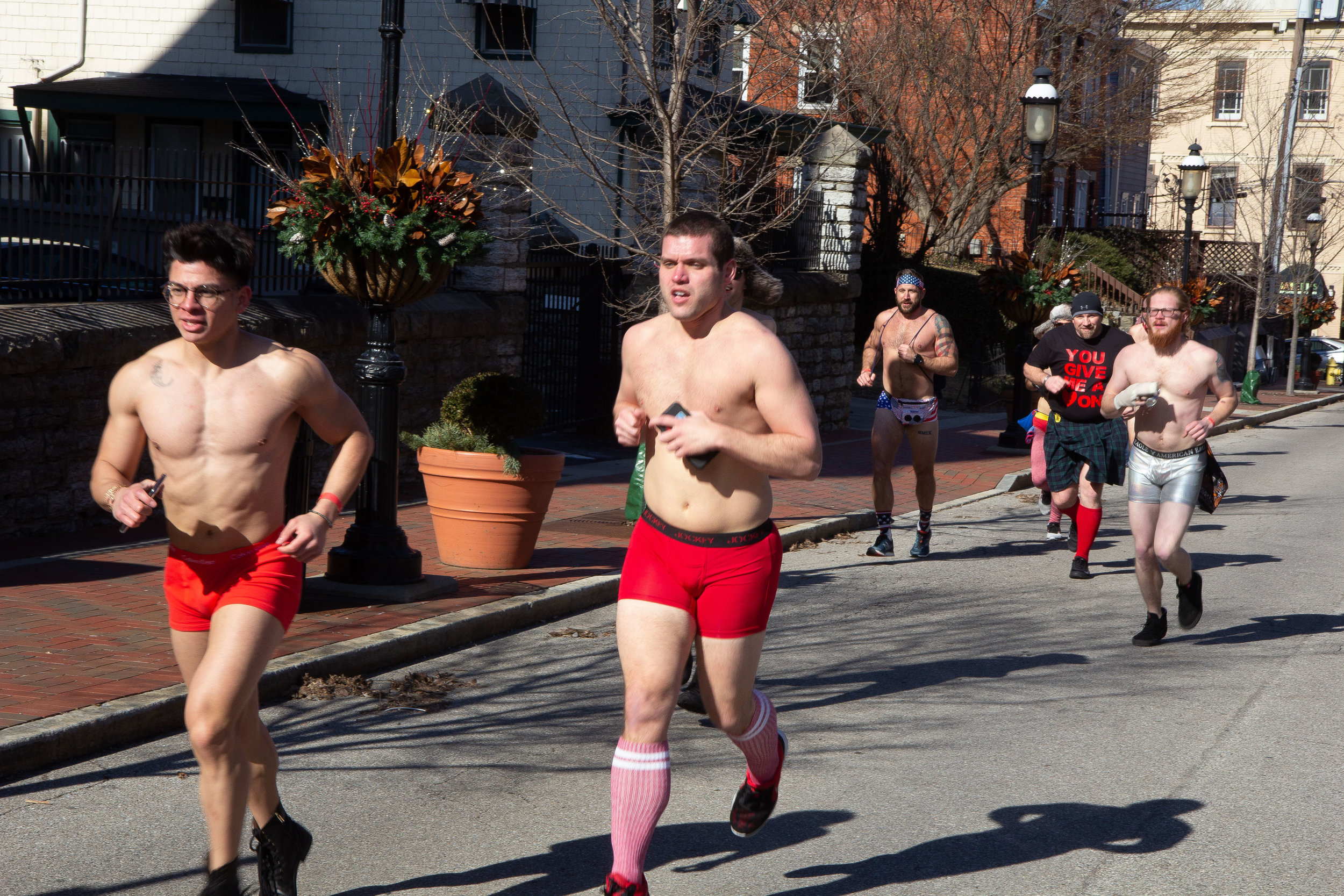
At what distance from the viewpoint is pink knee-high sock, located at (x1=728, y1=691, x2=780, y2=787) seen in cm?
411

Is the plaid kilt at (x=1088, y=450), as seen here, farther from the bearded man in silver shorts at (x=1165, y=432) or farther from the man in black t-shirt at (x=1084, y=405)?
A: the bearded man in silver shorts at (x=1165, y=432)

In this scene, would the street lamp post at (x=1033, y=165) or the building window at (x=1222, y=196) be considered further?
the building window at (x=1222, y=196)

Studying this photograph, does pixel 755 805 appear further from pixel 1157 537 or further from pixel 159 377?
pixel 1157 537

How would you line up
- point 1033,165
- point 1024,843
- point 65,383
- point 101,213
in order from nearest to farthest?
point 1024,843
point 65,383
point 101,213
point 1033,165

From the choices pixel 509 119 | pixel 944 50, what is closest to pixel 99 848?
pixel 509 119

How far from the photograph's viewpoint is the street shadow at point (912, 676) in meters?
6.59

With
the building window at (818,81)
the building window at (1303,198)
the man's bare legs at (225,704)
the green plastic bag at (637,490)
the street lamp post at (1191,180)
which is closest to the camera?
the man's bare legs at (225,704)

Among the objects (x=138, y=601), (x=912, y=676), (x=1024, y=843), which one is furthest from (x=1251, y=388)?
(x=1024, y=843)

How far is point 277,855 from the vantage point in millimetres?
3811

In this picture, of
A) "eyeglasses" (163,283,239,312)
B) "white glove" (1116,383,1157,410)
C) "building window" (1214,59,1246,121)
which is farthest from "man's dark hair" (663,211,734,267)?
"building window" (1214,59,1246,121)

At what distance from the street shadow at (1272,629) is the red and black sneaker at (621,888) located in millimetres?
5190

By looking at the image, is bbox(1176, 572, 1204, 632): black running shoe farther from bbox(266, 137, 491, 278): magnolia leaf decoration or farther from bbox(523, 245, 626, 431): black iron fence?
bbox(523, 245, 626, 431): black iron fence

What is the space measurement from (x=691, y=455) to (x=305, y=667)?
10.8ft

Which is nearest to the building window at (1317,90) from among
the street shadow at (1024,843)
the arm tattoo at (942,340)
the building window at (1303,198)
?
the building window at (1303,198)
